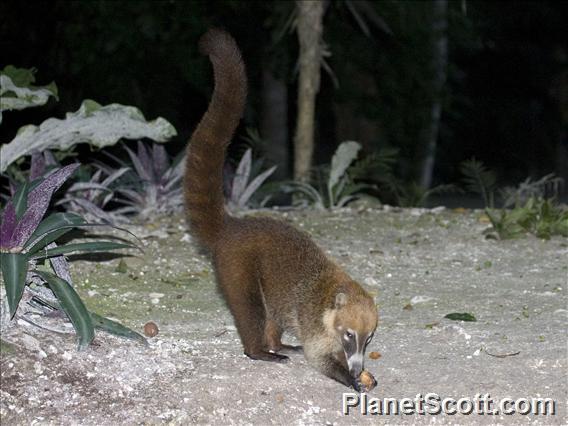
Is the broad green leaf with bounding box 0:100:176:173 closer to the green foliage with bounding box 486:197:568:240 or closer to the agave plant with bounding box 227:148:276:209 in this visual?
the agave plant with bounding box 227:148:276:209

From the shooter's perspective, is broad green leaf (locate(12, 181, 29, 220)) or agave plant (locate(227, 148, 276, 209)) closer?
broad green leaf (locate(12, 181, 29, 220))

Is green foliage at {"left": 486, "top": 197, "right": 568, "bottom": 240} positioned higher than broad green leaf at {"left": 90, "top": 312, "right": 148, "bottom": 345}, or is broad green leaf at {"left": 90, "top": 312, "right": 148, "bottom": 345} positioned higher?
green foliage at {"left": 486, "top": 197, "right": 568, "bottom": 240}

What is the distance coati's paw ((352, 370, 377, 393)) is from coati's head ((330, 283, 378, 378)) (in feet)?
0.15

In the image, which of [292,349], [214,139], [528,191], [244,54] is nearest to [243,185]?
[528,191]

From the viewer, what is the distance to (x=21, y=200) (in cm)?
509

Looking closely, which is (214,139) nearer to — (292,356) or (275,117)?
(292,356)

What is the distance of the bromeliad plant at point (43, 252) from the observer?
15.8 ft

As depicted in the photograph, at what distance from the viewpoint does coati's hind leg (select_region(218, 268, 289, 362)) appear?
5.06m

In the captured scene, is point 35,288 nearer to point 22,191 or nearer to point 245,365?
point 22,191

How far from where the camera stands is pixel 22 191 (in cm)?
513

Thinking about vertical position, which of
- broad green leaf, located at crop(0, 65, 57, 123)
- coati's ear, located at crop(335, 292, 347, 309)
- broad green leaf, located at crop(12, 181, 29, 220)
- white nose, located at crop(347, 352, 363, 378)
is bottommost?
white nose, located at crop(347, 352, 363, 378)

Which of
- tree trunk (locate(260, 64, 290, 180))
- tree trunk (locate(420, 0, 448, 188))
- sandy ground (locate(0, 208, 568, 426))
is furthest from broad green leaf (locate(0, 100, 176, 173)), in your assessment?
tree trunk (locate(260, 64, 290, 180))

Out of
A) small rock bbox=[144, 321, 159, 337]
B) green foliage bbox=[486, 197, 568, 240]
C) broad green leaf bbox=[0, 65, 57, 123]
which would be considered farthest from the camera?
green foliage bbox=[486, 197, 568, 240]

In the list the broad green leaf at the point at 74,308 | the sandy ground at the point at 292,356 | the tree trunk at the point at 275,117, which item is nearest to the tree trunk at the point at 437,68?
the tree trunk at the point at 275,117
